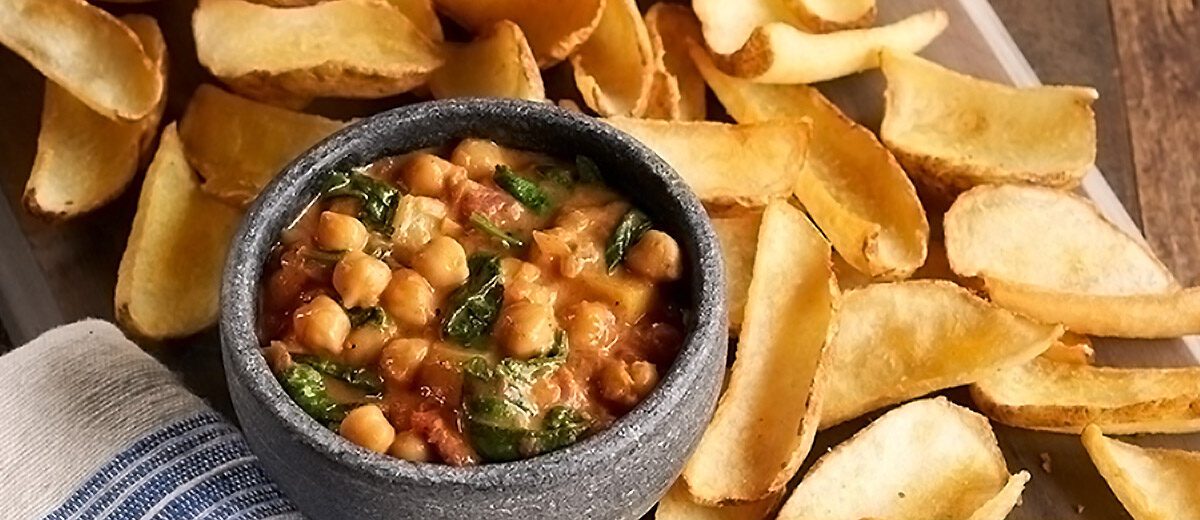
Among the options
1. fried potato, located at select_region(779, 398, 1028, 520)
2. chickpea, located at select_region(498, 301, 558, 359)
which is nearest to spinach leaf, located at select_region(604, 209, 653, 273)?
chickpea, located at select_region(498, 301, 558, 359)

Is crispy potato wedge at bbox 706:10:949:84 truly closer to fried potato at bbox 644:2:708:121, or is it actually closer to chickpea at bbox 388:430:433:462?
fried potato at bbox 644:2:708:121

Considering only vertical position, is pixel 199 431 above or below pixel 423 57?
below

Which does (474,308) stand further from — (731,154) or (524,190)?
(731,154)

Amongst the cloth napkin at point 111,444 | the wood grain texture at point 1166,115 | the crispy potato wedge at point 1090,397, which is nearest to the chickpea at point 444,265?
the cloth napkin at point 111,444

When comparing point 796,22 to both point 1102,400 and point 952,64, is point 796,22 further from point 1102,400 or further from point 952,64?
point 1102,400

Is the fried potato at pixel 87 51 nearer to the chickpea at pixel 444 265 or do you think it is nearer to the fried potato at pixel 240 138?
the fried potato at pixel 240 138

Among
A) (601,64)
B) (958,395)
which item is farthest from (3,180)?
(958,395)
